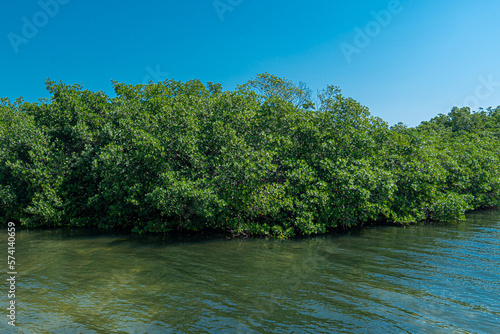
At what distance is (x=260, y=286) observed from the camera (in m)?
10.9

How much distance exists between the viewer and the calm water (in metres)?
8.27

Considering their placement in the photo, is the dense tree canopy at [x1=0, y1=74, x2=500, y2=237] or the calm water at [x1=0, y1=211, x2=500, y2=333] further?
the dense tree canopy at [x1=0, y1=74, x2=500, y2=237]

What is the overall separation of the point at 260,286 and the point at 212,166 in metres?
9.19

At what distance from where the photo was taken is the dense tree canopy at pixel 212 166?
58.5ft

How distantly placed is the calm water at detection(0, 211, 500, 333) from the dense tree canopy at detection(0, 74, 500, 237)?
2366 mm

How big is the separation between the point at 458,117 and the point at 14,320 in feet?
198

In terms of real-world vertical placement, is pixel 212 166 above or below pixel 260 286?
above

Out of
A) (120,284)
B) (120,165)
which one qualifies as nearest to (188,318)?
(120,284)

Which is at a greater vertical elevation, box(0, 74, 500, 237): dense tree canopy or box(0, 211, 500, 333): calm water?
box(0, 74, 500, 237): dense tree canopy

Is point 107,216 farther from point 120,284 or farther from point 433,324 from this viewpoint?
point 433,324

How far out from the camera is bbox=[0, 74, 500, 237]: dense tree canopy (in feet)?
58.5

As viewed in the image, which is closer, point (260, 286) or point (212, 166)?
point (260, 286)

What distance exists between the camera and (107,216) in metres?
21.4

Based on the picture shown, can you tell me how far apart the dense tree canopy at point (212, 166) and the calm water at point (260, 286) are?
7.76 ft
